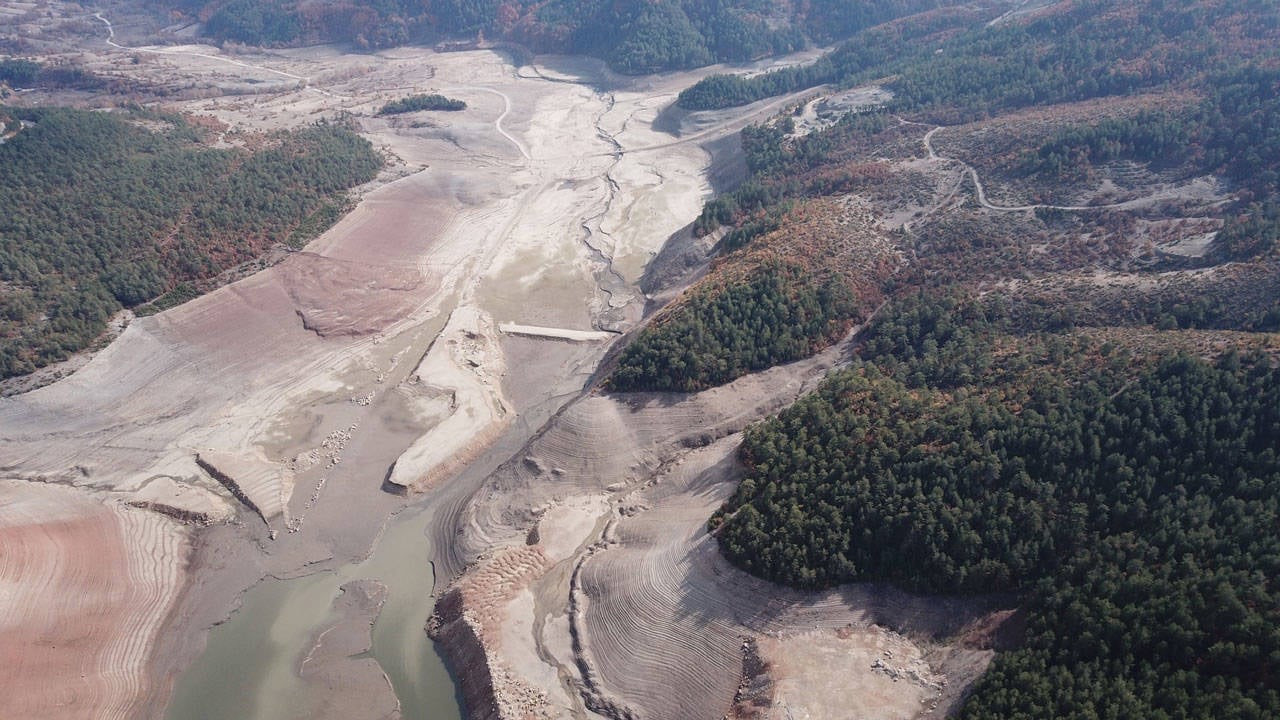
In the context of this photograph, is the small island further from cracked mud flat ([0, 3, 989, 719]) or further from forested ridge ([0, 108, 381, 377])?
cracked mud flat ([0, 3, 989, 719])

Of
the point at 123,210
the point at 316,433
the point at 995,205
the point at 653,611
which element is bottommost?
the point at 653,611

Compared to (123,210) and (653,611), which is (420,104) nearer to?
(123,210)

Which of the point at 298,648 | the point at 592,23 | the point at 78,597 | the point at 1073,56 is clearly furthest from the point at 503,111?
the point at 298,648

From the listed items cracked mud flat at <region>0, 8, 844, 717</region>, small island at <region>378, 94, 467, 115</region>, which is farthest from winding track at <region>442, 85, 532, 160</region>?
cracked mud flat at <region>0, 8, 844, 717</region>

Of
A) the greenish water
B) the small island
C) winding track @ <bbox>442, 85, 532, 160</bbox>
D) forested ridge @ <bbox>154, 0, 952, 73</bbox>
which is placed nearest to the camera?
the greenish water

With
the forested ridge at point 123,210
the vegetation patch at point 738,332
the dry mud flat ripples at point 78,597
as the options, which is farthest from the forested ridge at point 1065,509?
the forested ridge at point 123,210

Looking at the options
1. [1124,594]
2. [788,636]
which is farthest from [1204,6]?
[788,636]

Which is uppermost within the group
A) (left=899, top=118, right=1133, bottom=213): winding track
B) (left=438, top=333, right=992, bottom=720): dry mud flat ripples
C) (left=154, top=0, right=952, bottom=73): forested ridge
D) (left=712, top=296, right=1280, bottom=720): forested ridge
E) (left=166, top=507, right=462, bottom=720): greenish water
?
(left=154, top=0, right=952, bottom=73): forested ridge

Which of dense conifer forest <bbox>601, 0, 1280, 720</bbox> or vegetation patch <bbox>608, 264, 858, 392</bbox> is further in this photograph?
vegetation patch <bbox>608, 264, 858, 392</bbox>
